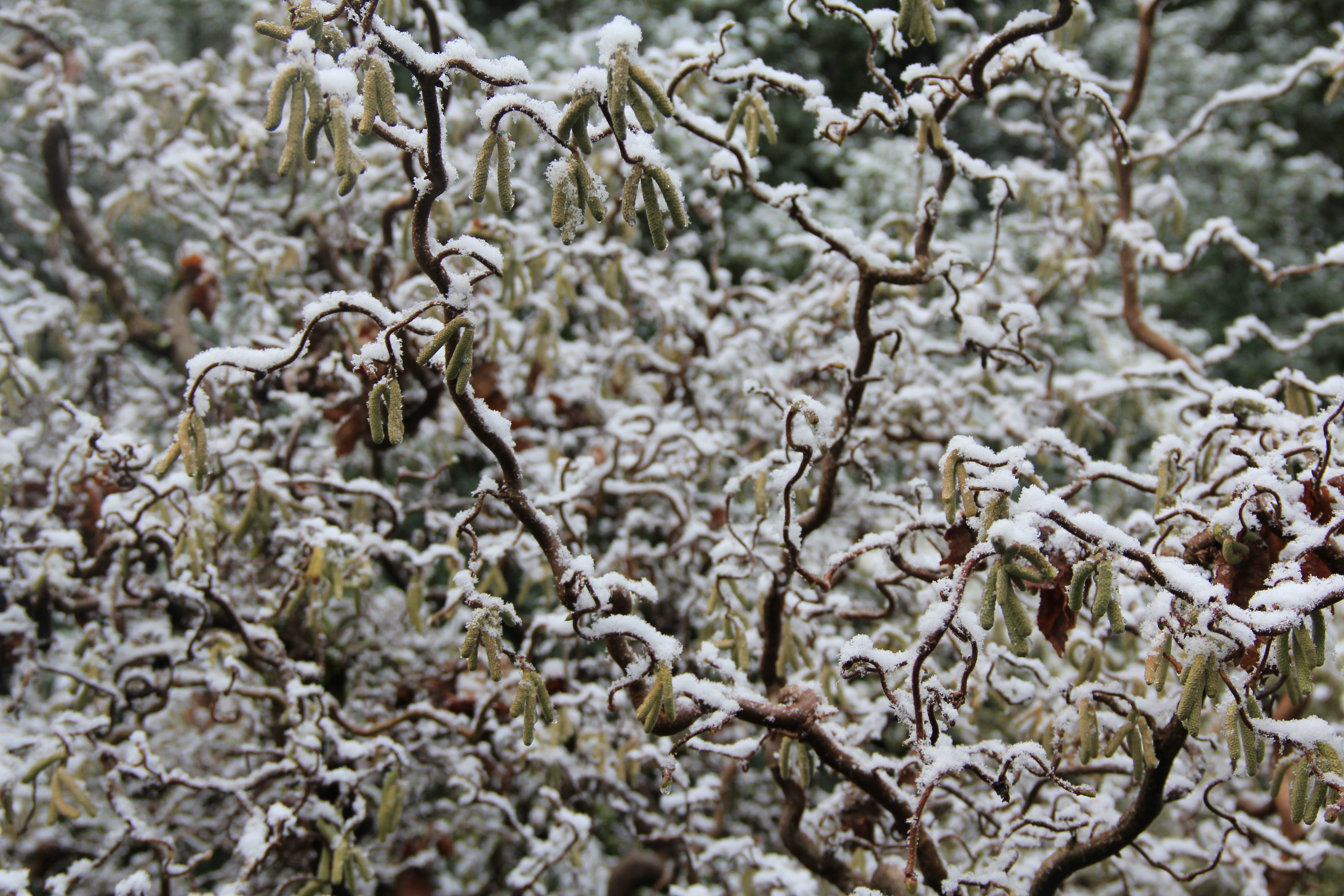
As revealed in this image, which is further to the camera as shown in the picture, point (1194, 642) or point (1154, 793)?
point (1154, 793)

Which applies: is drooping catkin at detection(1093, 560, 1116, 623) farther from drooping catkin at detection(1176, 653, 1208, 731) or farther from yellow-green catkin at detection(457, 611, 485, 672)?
yellow-green catkin at detection(457, 611, 485, 672)

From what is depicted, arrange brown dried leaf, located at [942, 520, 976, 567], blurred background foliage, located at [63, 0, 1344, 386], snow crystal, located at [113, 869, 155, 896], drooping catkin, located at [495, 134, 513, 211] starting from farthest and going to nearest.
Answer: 1. blurred background foliage, located at [63, 0, 1344, 386]
2. snow crystal, located at [113, 869, 155, 896]
3. brown dried leaf, located at [942, 520, 976, 567]
4. drooping catkin, located at [495, 134, 513, 211]

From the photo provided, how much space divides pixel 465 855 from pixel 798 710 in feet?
6.51

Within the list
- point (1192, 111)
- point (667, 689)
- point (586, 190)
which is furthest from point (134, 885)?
point (1192, 111)

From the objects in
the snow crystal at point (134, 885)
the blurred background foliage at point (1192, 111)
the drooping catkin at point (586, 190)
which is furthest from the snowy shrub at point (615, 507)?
the blurred background foliage at point (1192, 111)

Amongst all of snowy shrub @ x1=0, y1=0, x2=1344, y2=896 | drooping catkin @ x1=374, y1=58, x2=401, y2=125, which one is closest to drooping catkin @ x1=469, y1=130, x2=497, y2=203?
snowy shrub @ x1=0, y1=0, x2=1344, y2=896

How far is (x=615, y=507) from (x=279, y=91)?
2188mm

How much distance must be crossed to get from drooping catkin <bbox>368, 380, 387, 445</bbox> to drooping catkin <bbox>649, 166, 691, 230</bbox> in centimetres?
44

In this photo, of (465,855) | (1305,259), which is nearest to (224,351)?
(465,855)

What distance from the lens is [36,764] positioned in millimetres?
1686

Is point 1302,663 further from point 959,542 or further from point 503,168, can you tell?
point 503,168

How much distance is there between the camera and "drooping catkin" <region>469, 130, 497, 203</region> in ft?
3.42

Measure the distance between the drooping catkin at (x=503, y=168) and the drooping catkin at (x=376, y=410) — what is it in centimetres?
28

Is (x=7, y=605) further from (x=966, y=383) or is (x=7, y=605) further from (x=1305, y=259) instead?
(x=1305, y=259)
